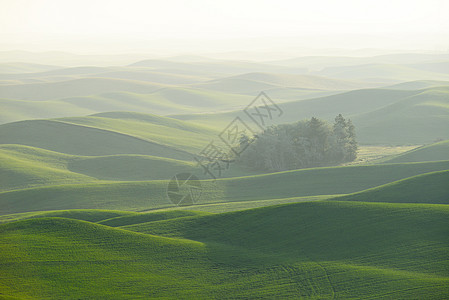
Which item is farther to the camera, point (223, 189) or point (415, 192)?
point (223, 189)

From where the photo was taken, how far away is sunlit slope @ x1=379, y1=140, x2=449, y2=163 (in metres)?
40.8

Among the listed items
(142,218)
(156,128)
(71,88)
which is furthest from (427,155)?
(71,88)

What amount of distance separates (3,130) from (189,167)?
2676 centimetres

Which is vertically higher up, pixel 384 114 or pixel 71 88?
pixel 71 88

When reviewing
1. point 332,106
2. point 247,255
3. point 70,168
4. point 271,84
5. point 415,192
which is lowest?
point 247,255

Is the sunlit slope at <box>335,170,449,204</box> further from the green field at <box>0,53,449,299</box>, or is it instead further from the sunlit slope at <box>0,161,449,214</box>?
the sunlit slope at <box>0,161,449,214</box>

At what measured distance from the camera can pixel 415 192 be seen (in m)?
24.7

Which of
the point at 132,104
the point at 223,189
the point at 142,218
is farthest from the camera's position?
the point at 132,104

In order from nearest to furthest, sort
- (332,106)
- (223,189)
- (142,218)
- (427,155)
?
(142,218) < (223,189) < (427,155) < (332,106)

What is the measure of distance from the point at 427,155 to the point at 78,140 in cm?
3569

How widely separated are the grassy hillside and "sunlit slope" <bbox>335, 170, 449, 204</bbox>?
3149 millimetres

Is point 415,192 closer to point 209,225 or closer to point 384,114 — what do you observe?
point 209,225

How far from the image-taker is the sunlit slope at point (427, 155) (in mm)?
40759

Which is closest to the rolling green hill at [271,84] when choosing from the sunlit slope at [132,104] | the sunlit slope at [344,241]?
the sunlit slope at [132,104]
